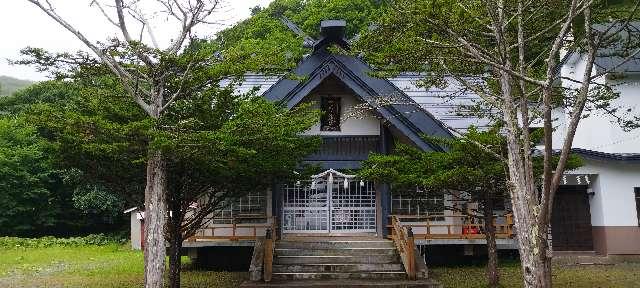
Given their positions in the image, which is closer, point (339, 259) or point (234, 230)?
point (339, 259)

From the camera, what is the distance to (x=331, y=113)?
1598 cm

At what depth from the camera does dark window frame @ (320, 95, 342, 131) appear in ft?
52.0

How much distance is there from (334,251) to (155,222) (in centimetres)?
556

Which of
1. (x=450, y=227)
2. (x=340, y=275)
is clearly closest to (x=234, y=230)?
(x=340, y=275)

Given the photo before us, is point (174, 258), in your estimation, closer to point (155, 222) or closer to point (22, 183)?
point (155, 222)

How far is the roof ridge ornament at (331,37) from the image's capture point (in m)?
13.6

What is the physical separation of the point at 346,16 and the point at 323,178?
1810 cm

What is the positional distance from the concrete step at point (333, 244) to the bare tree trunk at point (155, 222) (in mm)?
4979

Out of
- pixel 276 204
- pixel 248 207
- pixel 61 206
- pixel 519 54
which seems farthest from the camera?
pixel 61 206

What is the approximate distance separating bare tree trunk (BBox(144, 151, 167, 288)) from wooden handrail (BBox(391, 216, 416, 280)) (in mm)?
5516

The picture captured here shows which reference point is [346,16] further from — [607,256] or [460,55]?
[460,55]

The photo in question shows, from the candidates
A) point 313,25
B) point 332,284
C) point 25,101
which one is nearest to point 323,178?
point 332,284

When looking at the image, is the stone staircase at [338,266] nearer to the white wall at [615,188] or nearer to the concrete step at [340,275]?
the concrete step at [340,275]

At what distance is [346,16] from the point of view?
31609 millimetres
